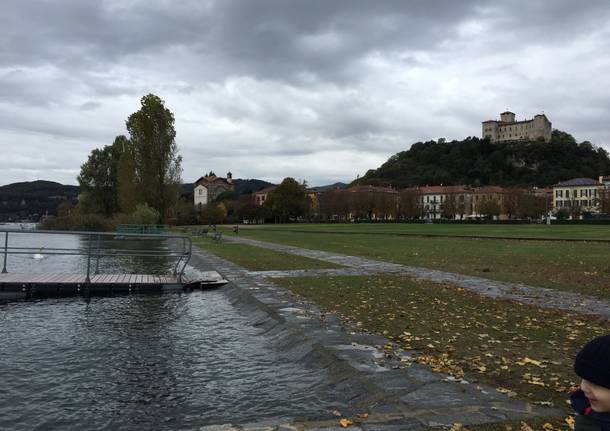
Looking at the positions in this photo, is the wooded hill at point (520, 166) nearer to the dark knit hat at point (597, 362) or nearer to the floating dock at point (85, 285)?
the floating dock at point (85, 285)

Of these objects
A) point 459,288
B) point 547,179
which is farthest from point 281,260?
point 547,179

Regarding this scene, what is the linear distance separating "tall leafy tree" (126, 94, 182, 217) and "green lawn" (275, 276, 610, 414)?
51.9 m

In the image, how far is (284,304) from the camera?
11633 millimetres

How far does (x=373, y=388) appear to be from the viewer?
594cm

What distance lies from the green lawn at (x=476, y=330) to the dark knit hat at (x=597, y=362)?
2.90 meters

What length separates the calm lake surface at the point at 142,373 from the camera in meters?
5.71

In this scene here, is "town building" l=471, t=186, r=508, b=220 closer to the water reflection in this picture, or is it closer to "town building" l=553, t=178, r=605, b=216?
"town building" l=553, t=178, r=605, b=216

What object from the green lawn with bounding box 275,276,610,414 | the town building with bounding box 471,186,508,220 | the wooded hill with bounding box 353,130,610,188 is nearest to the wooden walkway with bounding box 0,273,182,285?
the green lawn with bounding box 275,276,610,414

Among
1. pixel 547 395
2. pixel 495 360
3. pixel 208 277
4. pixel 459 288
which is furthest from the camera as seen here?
pixel 208 277

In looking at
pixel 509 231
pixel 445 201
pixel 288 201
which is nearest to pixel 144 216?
pixel 509 231

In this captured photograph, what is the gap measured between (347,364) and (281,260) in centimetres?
1638

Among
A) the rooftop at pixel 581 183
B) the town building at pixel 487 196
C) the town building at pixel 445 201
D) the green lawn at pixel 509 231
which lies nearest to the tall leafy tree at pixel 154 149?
the green lawn at pixel 509 231

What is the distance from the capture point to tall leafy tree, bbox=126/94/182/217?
201 ft

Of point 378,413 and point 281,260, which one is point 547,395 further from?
point 281,260
